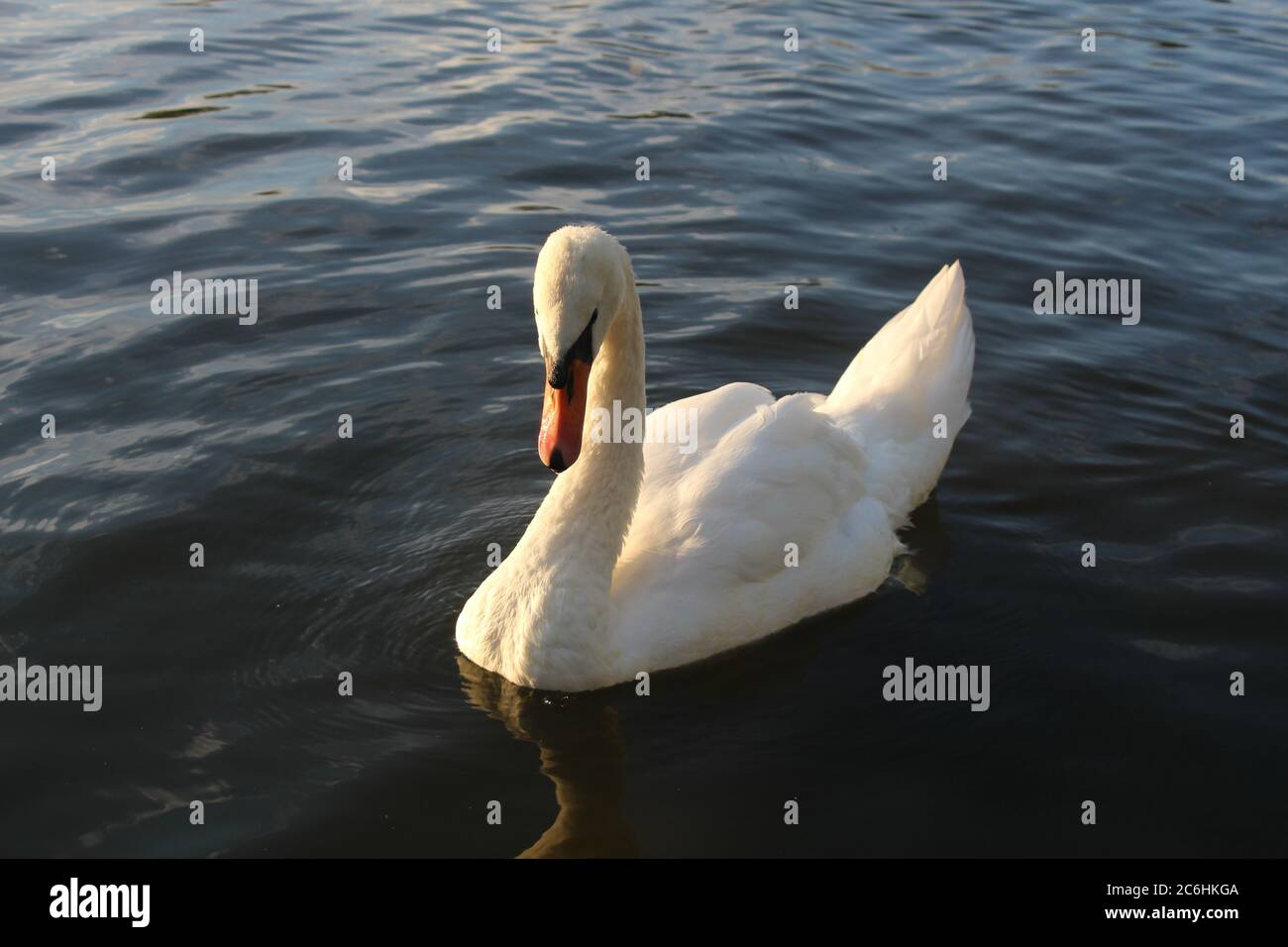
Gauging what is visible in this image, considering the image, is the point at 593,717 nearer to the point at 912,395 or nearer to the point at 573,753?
the point at 573,753

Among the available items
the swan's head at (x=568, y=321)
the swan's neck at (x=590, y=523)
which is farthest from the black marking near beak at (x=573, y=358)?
the swan's neck at (x=590, y=523)

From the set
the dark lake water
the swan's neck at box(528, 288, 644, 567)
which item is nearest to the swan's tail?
the dark lake water

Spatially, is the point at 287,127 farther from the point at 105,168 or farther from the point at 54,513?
the point at 54,513

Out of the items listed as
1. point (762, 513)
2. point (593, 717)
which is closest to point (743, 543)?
point (762, 513)

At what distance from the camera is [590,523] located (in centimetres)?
703

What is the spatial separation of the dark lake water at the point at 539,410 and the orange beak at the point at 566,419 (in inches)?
56.6

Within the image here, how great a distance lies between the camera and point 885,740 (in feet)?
22.1

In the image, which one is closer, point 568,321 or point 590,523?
point 568,321

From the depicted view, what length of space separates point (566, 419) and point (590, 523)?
3.14 ft

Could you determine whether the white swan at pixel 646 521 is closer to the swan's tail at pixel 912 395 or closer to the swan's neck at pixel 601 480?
the swan's neck at pixel 601 480

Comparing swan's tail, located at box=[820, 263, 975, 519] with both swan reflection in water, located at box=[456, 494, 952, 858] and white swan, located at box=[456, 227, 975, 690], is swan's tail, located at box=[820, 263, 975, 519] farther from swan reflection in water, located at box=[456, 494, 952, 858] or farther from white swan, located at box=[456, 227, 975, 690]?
swan reflection in water, located at box=[456, 494, 952, 858]

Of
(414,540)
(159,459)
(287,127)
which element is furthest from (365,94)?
(414,540)

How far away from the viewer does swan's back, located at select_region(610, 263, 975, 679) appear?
722 cm

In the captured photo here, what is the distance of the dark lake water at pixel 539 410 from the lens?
20.9ft
